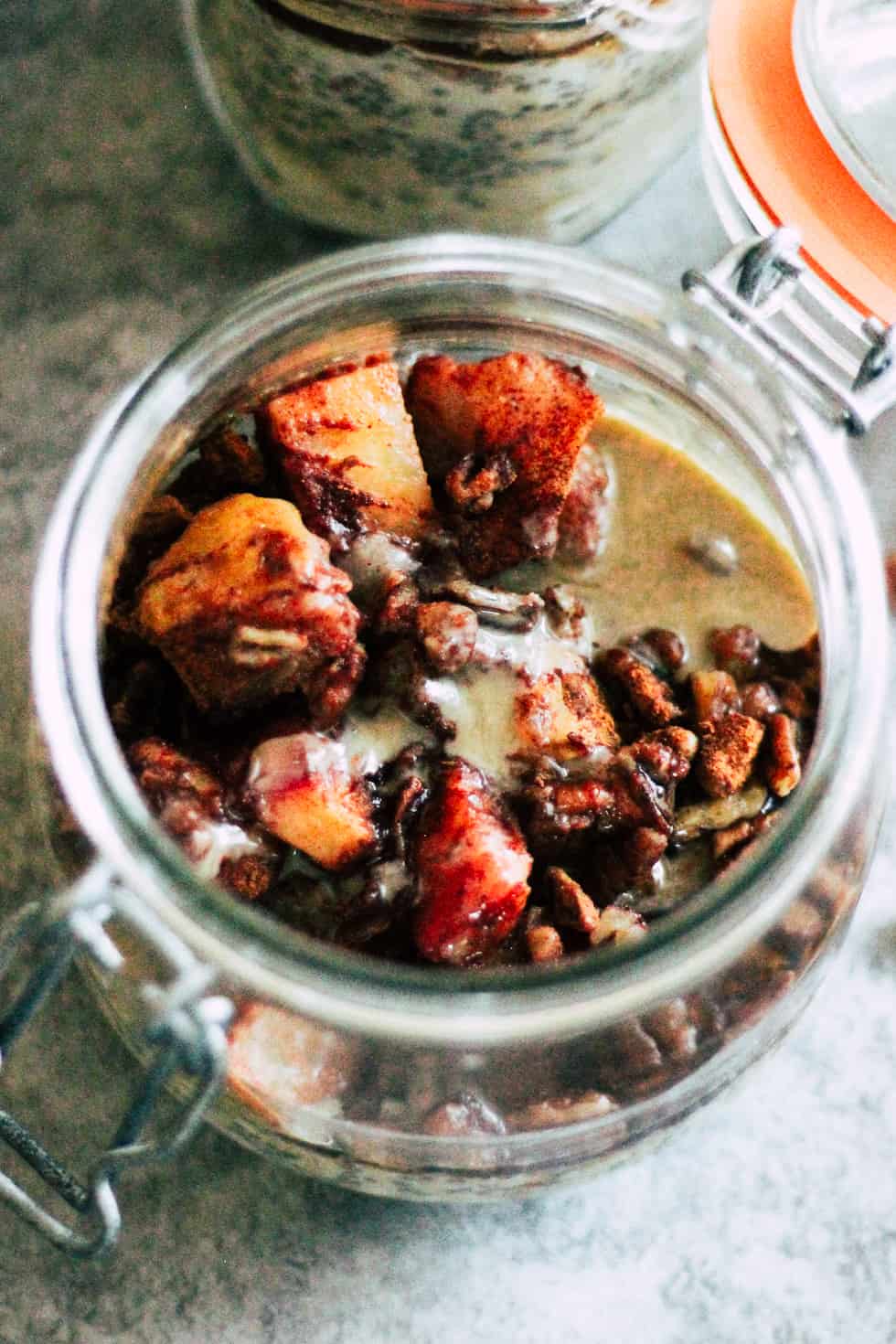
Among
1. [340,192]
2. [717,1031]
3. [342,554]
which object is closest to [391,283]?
[342,554]

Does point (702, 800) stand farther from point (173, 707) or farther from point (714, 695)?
point (173, 707)

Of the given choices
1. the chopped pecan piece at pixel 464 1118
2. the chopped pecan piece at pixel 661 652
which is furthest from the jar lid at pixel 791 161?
the chopped pecan piece at pixel 464 1118

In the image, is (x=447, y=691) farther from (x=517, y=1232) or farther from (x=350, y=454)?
(x=517, y=1232)

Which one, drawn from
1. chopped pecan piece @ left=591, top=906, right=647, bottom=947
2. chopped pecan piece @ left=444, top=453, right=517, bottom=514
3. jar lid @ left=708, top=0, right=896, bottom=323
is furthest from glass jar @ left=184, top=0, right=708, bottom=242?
chopped pecan piece @ left=591, top=906, right=647, bottom=947

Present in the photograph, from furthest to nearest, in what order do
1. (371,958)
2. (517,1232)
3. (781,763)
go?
(517,1232), (781,763), (371,958)

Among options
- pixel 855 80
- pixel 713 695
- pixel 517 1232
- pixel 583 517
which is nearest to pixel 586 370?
pixel 583 517
